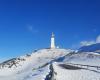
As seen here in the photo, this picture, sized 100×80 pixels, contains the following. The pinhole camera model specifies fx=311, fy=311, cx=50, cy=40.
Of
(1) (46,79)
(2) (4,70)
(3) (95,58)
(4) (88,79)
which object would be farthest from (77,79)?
(2) (4,70)

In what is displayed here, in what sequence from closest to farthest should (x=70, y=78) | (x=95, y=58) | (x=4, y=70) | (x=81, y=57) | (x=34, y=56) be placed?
(x=70, y=78) → (x=95, y=58) → (x=81, y=57) → (x=4, y=70) → (x=34, y=56)

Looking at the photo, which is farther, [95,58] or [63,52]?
[63,52]

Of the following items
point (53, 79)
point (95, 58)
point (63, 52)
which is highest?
point (63, 52)

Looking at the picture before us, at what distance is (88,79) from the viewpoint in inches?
1724

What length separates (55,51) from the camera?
433ft

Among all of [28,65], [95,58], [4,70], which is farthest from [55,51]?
[95,58]

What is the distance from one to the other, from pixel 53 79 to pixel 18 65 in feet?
253

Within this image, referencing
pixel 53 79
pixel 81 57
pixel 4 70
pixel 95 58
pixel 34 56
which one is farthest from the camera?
pixel 34 56

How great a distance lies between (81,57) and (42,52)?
162 ft

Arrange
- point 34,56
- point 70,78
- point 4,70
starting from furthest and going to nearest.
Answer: point 34,56, point 4,70, point 70,78

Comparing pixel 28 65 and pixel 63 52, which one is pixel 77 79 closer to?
pixel 28 65

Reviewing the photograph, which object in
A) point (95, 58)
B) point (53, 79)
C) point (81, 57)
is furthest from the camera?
point (81, 57)

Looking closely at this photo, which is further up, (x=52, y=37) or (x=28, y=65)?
(x=52, y=37)

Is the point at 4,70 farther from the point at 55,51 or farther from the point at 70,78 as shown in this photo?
the point at 70,78
